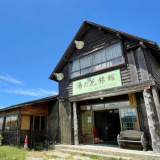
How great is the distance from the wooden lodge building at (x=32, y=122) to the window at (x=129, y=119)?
4.70 metres

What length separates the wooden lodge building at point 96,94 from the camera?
7.20 meters

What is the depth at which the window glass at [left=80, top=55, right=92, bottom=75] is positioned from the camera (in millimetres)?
9548

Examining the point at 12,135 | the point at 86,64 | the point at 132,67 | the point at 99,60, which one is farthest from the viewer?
the point at 12,135

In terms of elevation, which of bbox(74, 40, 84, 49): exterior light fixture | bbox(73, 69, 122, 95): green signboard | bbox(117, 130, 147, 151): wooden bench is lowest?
bbox(117, 130, 147, 151): wooden bench

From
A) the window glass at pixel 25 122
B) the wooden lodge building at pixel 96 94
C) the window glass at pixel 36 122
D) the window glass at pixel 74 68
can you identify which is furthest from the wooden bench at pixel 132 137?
the window glass at pixel 25 122

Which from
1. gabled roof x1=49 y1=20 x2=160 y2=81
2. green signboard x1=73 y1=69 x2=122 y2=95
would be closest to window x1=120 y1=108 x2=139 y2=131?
green signboard x1=73 y1=69 x2=122 y2=95

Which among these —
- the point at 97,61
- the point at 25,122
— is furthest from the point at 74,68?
the point at 25,122

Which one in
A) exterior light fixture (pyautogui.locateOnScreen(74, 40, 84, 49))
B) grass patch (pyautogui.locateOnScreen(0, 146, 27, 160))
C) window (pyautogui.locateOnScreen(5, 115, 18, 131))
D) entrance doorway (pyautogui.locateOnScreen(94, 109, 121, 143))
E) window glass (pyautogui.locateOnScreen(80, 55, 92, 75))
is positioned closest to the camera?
grass patch (pyautogui.locateOnScreen(0, 146, 27, 160))

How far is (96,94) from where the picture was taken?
8.54 meters

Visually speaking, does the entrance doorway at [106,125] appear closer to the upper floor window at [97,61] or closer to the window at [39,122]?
the upper floor window at [97,61]

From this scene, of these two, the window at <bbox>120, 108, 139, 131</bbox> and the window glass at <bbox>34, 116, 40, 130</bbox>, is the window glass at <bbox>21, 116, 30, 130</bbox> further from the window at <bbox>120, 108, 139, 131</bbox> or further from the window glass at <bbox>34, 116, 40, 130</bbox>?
the window at <bbox>120, 108, 139, 131</bbox>

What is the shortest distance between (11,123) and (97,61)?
26.8 ft

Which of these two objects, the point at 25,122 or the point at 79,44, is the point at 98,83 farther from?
the point at 25,122

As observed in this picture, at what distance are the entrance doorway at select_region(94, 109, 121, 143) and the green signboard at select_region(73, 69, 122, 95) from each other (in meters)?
3.51
